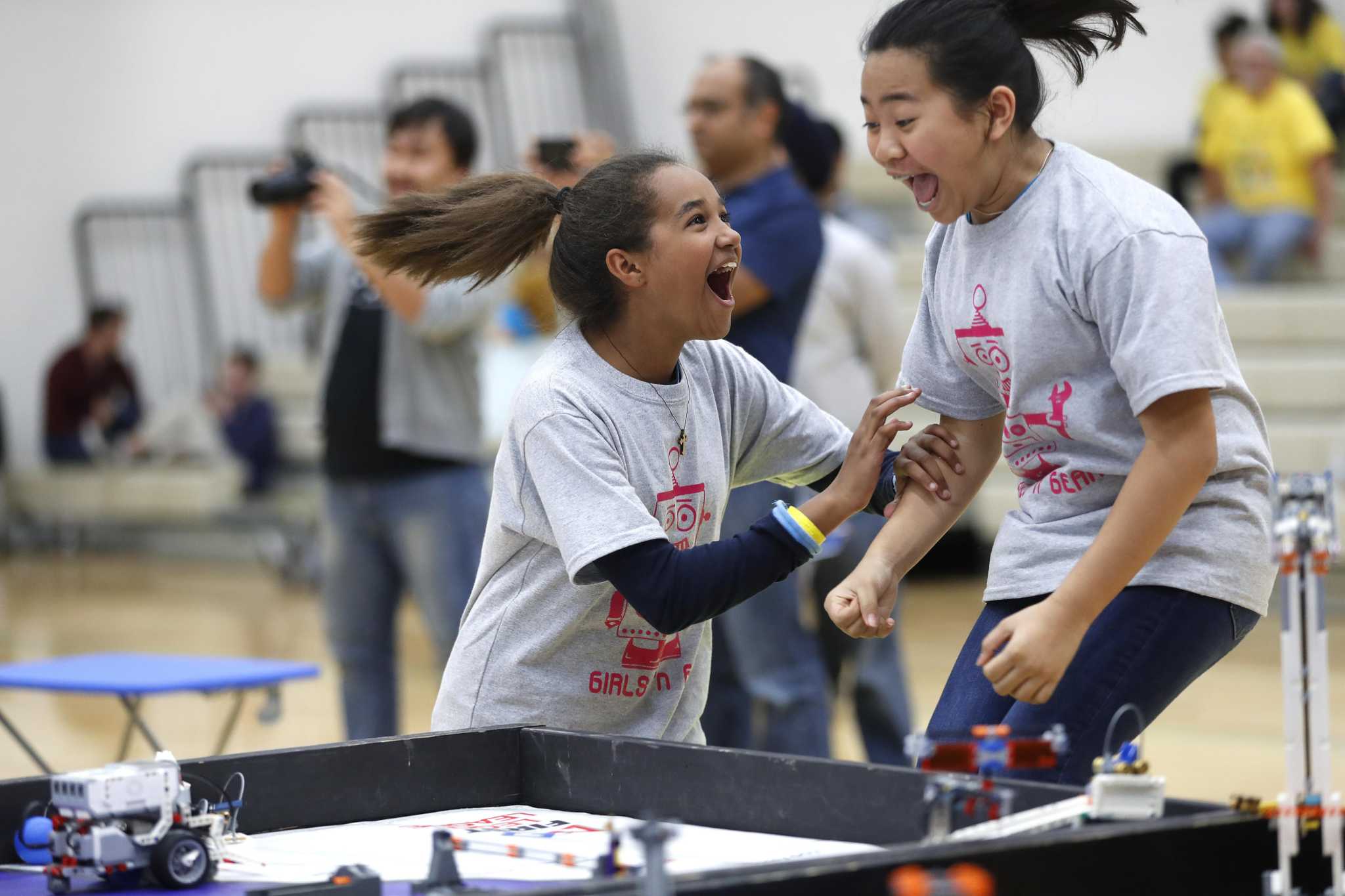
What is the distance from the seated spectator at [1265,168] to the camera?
7613mm

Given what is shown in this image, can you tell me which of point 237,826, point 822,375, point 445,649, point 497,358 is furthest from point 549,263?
point 497,358

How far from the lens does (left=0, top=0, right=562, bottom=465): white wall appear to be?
10.4 meters

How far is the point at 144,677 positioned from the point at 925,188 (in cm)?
183

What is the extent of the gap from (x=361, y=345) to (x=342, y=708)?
74 centimetres

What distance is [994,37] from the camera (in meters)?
1.96

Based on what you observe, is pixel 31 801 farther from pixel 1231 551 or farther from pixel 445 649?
pixel 445 649

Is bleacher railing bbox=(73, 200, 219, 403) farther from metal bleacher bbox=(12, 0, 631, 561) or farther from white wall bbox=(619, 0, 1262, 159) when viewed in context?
white wall bbox=(619, 0, 1262, 159)

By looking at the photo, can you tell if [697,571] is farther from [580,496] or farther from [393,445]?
[393,445]

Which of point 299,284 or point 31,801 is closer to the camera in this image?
point 31,801

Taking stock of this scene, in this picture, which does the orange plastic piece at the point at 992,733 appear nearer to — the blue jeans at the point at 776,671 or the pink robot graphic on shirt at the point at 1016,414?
the pink robot graphic on shirt at the point at 1016,414

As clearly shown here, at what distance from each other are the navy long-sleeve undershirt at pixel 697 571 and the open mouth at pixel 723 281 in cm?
32

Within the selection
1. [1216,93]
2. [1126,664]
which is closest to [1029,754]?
[1126,664]

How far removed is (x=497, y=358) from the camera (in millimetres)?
8172

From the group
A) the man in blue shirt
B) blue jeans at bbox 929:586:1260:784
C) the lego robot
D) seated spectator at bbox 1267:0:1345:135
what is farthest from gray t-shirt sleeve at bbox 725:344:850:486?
seated spectator at bbox 1267:0:1345:135
